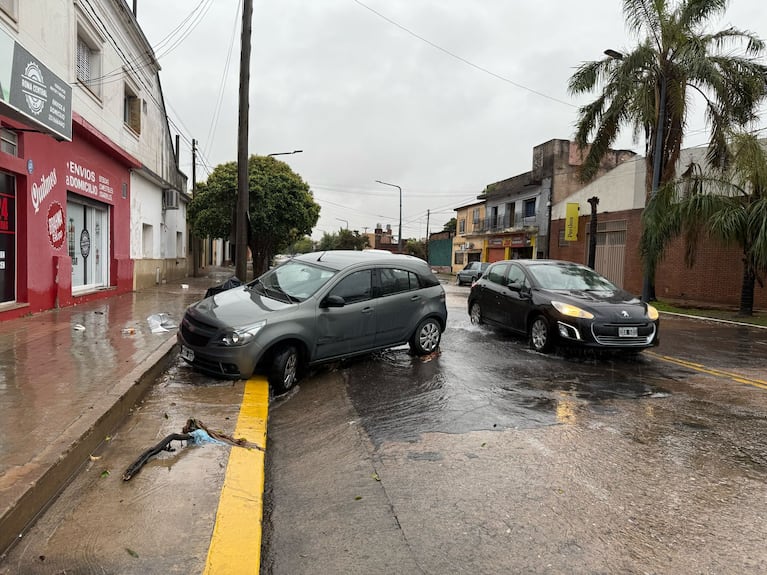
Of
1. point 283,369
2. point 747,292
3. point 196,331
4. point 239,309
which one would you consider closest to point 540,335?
point 283,369

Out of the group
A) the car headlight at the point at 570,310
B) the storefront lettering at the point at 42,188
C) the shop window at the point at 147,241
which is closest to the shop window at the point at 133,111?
the shop window at the point at 147,241

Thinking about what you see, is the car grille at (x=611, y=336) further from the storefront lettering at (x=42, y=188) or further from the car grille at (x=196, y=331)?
the storefront lettering at (x=42, y=188)

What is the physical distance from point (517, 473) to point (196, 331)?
155 inches

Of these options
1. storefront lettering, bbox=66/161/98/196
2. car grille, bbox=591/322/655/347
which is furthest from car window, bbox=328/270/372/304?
storefront lettering, bbox=66/161/98/196

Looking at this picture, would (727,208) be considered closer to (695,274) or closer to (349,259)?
(695,274)

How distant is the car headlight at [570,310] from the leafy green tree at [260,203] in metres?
19.6

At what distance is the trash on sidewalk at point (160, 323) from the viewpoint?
8.89 m

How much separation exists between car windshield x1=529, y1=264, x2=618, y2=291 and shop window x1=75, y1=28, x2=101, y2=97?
35.3 ft

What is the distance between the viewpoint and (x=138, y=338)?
7938 mm

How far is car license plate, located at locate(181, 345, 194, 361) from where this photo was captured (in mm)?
6188

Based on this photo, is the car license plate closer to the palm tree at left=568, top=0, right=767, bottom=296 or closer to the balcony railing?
the palm tree at left=568, top=0, right=767, bottom=296

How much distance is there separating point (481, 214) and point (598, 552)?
44.8 metres

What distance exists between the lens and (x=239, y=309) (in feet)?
20.2

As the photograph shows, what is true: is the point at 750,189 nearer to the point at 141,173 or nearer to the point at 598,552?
the point at 598,552
